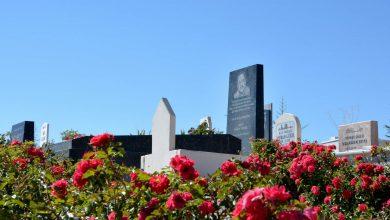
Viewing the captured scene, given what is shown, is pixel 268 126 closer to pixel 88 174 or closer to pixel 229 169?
pixel 229 169

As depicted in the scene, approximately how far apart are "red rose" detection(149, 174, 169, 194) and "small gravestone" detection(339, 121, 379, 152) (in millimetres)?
13323

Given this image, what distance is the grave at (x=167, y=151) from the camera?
13961 mm

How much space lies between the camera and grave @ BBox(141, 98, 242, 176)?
13961 mm

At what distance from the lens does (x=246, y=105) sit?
18.1 m

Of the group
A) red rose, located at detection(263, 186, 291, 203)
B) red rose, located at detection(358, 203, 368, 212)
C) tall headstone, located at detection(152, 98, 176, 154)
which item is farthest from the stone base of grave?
red rose, located at detection(263, 186, 291, 203)

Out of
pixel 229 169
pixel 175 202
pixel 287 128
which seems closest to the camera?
pixel 175 202

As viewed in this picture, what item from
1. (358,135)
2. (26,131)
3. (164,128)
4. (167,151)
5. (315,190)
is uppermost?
(26,131)

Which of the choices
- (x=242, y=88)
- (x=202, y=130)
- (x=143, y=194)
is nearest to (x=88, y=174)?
(x=143, y=194)

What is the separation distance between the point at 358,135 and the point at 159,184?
14.3m

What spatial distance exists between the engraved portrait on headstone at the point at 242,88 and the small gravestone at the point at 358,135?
2842 mm

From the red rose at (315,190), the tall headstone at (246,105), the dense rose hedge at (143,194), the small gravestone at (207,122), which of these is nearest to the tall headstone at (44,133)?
the small gravestone at (207,122)

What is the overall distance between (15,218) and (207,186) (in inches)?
56.1

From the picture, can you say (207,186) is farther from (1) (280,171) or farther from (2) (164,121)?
(2) (164,121)

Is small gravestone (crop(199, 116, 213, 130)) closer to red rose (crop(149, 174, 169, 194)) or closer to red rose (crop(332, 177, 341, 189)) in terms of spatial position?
red rose (crop(332, 177, 341, 189))
